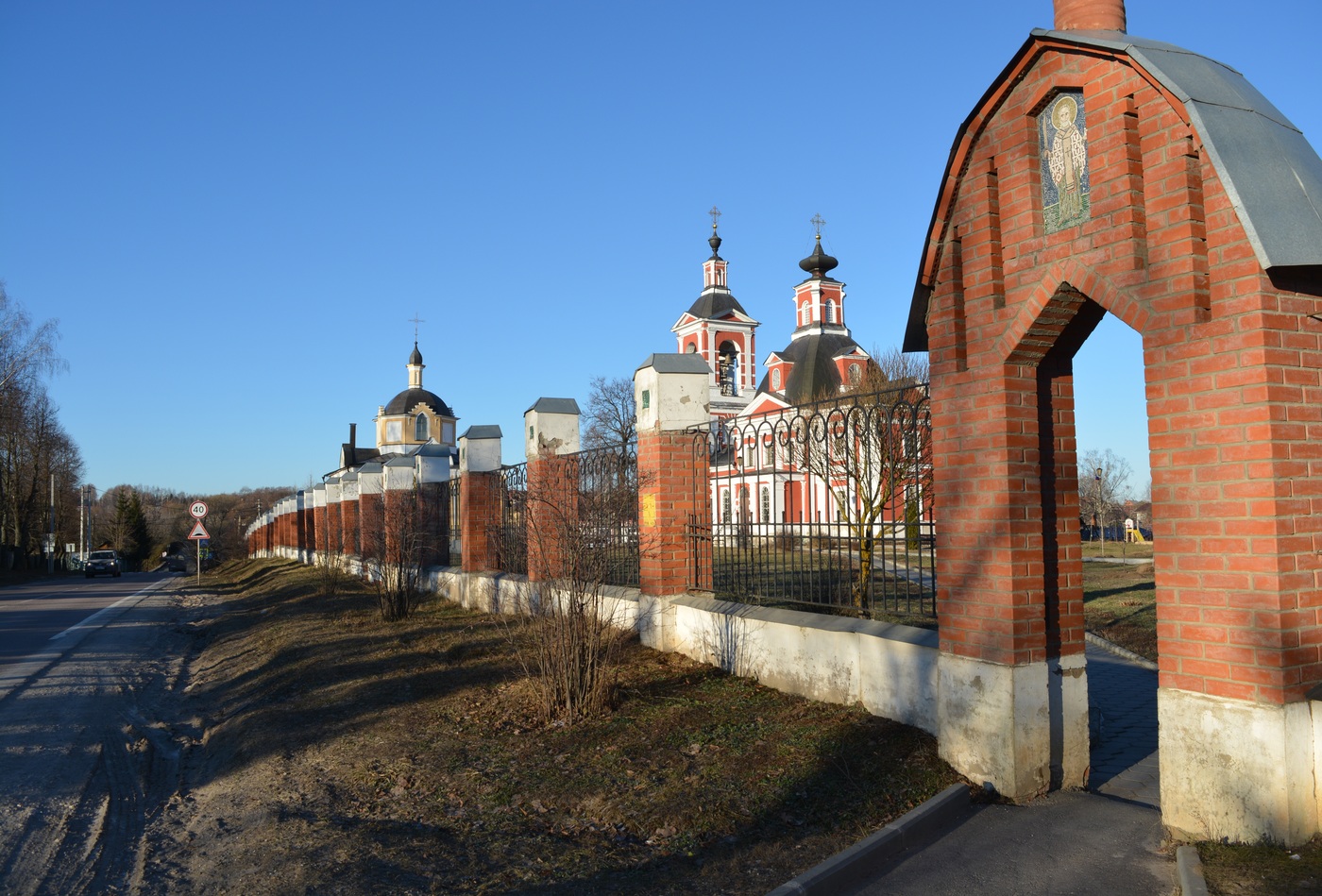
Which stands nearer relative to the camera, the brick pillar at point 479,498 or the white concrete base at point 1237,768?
the white concrete base at point 1237,768

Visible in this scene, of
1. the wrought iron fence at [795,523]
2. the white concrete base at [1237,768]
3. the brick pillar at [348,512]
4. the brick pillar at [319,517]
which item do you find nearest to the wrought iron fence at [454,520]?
the brick pillar at [348,512]

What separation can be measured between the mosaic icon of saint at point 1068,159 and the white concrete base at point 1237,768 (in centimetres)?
241

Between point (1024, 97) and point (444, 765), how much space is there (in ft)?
17.4

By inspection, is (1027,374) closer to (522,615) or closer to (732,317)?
(522,615)

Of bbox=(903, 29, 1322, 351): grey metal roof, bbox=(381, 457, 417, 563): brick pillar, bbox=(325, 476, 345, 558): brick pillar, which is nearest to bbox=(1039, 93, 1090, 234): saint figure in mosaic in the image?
bbox=(903, 29, 1322, 351): grey metal roof

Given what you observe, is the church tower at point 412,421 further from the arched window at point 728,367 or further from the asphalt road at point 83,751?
the asphalt road at point 83,751

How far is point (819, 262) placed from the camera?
4997 cm

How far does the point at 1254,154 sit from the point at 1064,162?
93cm

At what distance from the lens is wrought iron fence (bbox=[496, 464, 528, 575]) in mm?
12172

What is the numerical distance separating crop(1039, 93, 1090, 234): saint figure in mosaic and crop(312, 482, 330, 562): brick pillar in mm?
24369

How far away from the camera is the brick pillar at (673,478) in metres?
8.58

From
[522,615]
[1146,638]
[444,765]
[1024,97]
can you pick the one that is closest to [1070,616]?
[1024,97]

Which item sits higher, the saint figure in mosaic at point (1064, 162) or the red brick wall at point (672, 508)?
the saint figure in mosaic at point (1064, 162)

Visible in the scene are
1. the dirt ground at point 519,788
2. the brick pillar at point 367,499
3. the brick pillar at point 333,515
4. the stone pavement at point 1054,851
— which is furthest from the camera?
the brick pillar at point 333,515
